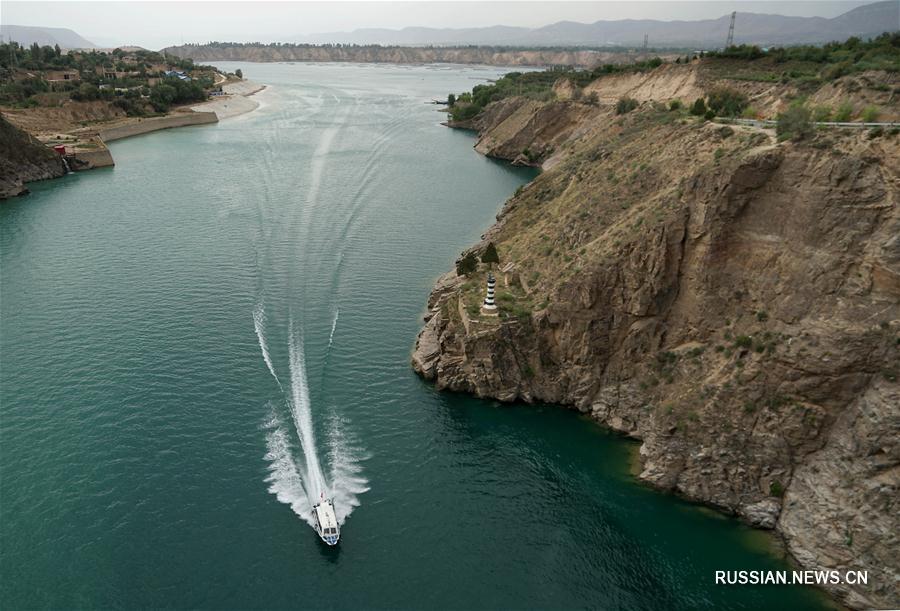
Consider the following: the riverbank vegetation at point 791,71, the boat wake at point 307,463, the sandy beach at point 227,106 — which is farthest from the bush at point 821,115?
the sandy beach at point 227,106

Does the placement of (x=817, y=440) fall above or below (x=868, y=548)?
above

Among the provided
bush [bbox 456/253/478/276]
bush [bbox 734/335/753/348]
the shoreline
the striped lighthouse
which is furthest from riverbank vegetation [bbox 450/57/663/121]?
bush [bbox 734/335/753/348]

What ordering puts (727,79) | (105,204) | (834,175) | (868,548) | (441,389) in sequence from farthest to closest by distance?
(105,204) → (727,79) → (441,389) → (834,175) → (868,548)

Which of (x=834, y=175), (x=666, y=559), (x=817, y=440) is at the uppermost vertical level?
(x=834, y=175)

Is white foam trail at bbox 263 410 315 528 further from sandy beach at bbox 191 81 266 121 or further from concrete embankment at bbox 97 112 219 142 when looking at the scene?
sandy beach at bbox 191 81 266 121

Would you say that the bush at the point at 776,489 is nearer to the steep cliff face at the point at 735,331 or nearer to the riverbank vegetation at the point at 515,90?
the steep cliff face at the point at 735,331

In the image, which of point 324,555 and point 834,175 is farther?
point 834,175

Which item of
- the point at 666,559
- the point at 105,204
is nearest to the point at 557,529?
the point at 666,559

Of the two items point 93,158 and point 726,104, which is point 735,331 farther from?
point 93,158

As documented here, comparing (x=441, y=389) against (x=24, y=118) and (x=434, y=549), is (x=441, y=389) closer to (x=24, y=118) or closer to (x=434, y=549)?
(x=434, y=549)

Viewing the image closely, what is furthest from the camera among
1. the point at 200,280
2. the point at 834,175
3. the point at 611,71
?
the point at 611,71
